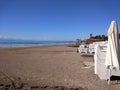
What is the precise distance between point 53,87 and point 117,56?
237 centimetres

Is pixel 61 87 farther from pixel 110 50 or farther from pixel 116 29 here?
pixel 116 29

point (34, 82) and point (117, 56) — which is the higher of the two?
point (117, 56)

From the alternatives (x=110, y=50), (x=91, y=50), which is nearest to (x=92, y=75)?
(x=110, y=50)

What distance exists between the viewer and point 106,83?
21.6 feet

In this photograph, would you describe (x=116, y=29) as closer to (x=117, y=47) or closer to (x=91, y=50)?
A: (x=117, y=47)

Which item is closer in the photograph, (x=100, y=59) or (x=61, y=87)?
(x=61, y=87)

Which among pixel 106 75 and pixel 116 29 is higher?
pixel 116 29

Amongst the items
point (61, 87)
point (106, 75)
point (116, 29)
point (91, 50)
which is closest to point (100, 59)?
point (106, 75)

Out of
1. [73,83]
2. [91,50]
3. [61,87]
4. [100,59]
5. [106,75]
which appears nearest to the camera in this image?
[61,87]

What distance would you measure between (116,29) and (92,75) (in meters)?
2.15

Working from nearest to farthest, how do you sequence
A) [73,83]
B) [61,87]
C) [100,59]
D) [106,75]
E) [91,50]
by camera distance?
1. [61,87]
2. [73,83]
3. [106,75]
4. [100,59]
5. [91,50]

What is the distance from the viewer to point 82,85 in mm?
6230

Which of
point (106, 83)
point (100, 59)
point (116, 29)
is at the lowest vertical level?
point (106, 83)

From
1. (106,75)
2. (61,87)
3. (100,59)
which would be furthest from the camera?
(100,59)
